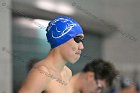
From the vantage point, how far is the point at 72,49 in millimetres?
1212

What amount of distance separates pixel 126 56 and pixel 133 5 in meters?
0.42

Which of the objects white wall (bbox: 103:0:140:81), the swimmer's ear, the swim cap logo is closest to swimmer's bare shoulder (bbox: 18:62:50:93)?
the swim cap logo

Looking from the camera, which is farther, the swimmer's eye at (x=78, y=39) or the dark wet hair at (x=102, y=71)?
the dark wet hair at (x=102, y=71)

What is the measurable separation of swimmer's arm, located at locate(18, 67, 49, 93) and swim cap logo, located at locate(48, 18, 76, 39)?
129 millimetres

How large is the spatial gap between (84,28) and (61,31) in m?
1.75

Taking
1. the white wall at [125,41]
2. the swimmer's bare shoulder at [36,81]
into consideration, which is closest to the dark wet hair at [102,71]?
the swimmer's bare shoulder at [36,81]

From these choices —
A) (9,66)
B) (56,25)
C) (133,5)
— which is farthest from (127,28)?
(56,25)

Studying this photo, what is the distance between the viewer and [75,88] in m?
1.48

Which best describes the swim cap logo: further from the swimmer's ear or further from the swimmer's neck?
the swimmer's ear

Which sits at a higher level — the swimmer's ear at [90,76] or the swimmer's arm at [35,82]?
the swimmer's arm at [35,82]

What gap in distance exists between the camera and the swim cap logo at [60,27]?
48.4 inches
